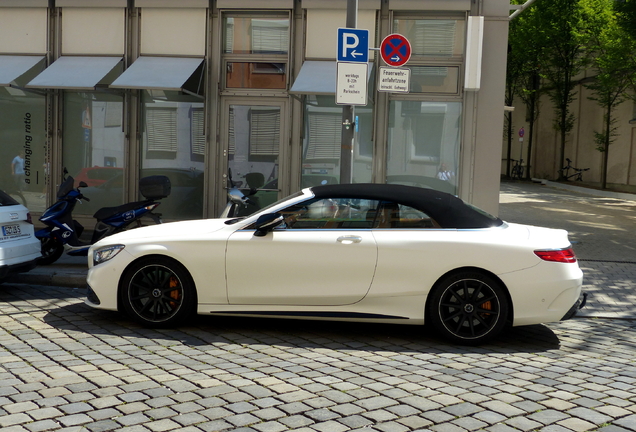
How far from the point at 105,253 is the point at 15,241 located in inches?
74.1

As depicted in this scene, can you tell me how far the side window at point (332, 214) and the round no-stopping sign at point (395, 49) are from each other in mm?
3677

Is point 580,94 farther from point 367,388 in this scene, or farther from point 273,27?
point 367,388

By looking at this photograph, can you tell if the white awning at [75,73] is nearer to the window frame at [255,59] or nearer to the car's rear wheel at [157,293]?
the window frame at [255,59]

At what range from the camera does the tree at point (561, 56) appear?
112 feet

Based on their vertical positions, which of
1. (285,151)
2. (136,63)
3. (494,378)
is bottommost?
(494,378)

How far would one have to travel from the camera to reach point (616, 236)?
1498 cm

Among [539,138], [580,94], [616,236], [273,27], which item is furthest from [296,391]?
[539,138]

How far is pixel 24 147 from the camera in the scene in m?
13.3

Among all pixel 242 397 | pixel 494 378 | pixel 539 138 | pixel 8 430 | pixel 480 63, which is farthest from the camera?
pixel 539 138

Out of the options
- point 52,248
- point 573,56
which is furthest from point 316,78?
point 573,56

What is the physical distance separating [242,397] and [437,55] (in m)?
9.04

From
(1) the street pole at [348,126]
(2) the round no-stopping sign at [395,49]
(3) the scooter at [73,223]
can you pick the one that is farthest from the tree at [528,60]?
(3) the scooter at [73,223]

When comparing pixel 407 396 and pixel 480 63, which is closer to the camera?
pixel 407 396

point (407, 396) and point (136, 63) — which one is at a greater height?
point (136, 63)
